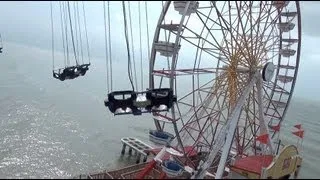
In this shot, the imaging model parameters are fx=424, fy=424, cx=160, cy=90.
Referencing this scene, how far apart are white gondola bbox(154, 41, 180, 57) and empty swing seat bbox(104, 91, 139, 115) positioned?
4.28m

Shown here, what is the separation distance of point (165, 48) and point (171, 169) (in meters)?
5.73

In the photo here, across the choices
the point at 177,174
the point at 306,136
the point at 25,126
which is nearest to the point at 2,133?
the point at 25,126

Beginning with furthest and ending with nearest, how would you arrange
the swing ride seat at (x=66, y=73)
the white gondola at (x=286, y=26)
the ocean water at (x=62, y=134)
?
1. the ocean water at (x=62, y=134)
2. the white gondola at (x=286, y=26)
3. the swing ride seat at (x=66, y=73)

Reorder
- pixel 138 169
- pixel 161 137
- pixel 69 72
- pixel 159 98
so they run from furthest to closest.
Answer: pixel 161 137 → pixel 69 72 → pixel 138 169 → pixel 159 98

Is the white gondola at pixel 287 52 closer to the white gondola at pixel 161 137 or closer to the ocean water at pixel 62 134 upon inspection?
the ocean water at pixel 62 134

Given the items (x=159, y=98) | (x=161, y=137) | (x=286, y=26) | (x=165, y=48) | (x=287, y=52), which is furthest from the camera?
(x=287, y=52)

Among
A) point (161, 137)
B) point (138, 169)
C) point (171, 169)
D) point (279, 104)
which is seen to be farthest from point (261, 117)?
point (138, 169)

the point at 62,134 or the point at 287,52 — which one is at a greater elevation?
the point at 287,52

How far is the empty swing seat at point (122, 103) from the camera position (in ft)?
53.8

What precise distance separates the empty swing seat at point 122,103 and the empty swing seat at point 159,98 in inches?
28.1

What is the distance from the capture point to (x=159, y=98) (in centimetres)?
1739

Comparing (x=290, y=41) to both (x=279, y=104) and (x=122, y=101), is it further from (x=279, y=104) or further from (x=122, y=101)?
(x=122, y=101)

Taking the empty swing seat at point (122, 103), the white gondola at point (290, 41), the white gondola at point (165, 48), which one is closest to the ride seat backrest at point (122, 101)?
the empty swing seat at point (122, 103)

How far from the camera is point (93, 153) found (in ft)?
100
